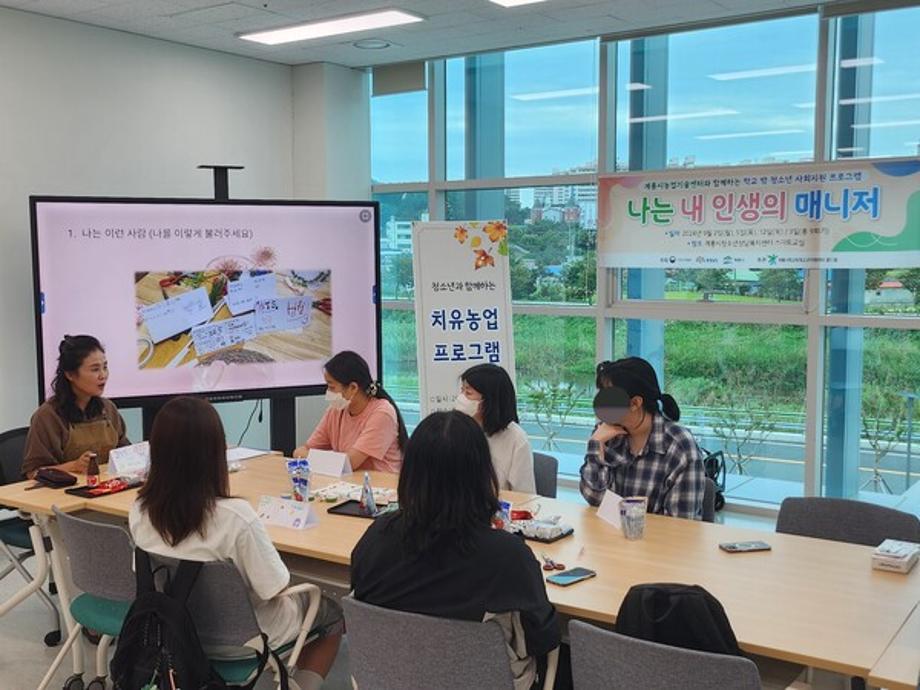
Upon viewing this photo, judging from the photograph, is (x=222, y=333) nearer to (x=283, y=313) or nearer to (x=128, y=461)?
(x=283, y=313)

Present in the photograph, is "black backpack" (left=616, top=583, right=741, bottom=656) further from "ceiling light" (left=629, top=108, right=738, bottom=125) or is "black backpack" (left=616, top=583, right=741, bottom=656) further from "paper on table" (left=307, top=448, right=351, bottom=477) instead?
"ceiling light" (left=629, top=108, right=738, bottom=125)

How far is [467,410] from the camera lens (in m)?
3.79

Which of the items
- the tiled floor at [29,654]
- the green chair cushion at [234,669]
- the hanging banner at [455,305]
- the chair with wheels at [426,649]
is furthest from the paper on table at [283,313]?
the chair with wheels at [426,649]

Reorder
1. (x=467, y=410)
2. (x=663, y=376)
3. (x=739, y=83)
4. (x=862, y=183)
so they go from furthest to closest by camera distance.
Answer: (x=663, y=376)
(x=739, y=83)
(x=862, y=183)
(x=467, y=410)

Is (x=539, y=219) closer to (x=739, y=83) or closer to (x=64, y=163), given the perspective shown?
(x=739, y=83)

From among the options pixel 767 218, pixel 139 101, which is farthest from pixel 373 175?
pixel 767 218

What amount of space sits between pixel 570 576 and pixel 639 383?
2.89 ft

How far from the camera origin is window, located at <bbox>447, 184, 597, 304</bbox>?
20.0 feet

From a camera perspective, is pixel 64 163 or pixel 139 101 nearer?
pixel 64 163

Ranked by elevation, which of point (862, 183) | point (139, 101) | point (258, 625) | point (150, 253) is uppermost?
point (139, 101)

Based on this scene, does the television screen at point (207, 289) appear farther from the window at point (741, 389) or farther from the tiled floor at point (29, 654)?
the window at point (741, 389)

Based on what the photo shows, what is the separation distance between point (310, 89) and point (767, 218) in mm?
3203

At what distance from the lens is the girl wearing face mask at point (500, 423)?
12.3 ft

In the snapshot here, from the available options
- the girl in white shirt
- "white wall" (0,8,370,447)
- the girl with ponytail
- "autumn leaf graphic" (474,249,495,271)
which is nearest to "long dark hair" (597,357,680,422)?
the girl with ponytail
